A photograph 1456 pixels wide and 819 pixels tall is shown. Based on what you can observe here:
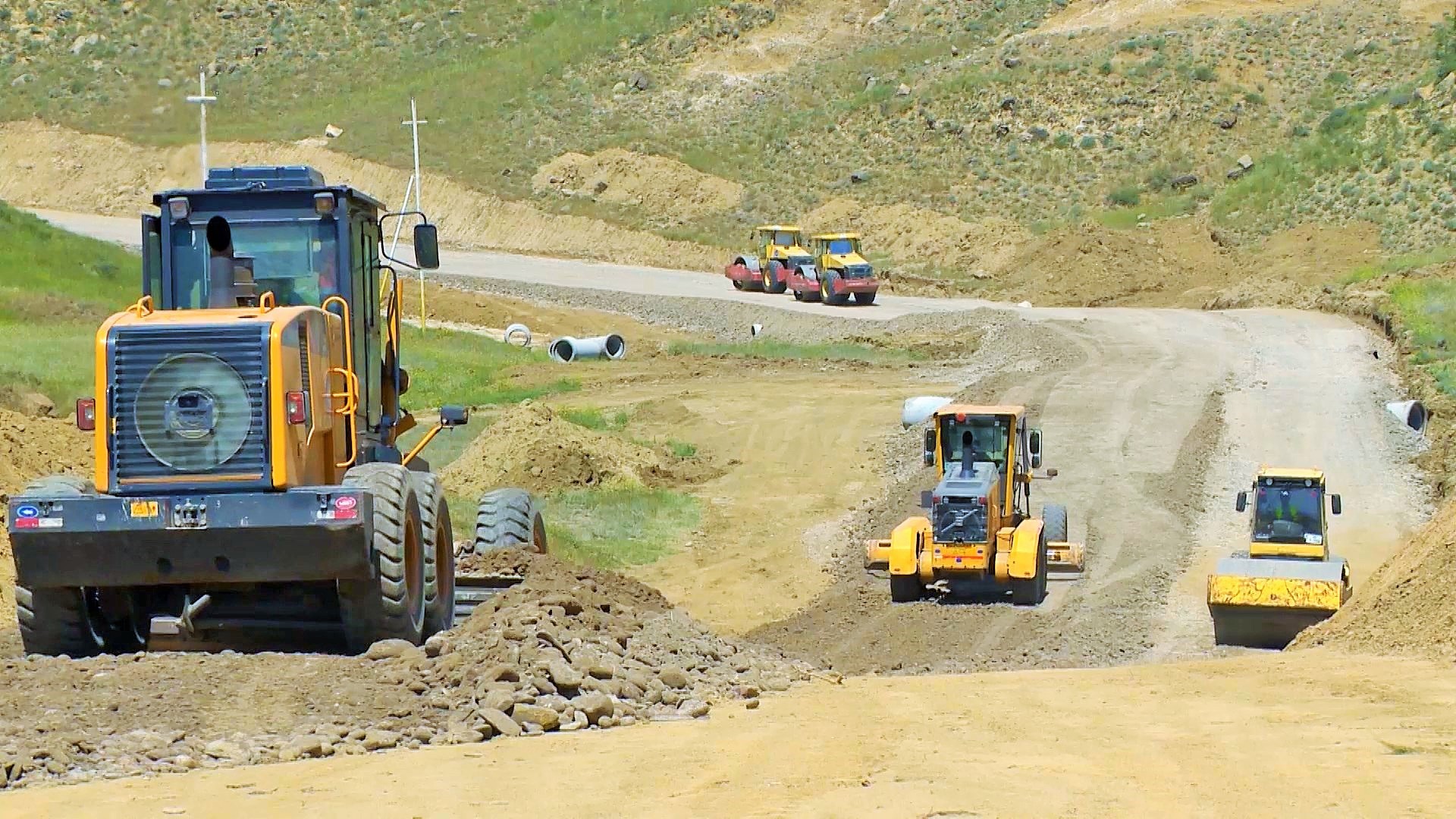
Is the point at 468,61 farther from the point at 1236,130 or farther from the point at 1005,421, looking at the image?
the point at 1005,421

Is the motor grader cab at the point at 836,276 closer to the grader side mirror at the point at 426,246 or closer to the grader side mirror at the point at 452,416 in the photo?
the grader side mirror at the point at 452,416

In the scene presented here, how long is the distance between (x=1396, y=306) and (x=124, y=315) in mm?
35305

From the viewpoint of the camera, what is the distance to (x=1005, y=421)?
20.8 m

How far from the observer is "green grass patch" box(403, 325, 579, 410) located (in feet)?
118

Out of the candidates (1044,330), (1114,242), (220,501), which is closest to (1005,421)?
(220,501)

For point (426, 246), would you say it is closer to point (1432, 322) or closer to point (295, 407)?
point (295, 407)

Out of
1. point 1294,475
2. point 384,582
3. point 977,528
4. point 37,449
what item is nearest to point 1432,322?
point 1294,475

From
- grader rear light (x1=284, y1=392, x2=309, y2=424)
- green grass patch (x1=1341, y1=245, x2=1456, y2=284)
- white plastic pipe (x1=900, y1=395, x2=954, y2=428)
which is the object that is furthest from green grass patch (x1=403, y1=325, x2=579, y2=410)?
grader rear light (x1=284, y1=392, x2=309, y2=424)

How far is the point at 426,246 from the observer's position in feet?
41.4

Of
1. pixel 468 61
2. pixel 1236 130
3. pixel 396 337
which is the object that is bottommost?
pixel 396 337

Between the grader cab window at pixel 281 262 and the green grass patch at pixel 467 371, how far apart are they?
21.9 meters

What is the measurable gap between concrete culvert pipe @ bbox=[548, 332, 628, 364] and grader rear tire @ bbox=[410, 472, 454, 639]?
2902 centimetres

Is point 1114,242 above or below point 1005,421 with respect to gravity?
above

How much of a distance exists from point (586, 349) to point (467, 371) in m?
3.72
